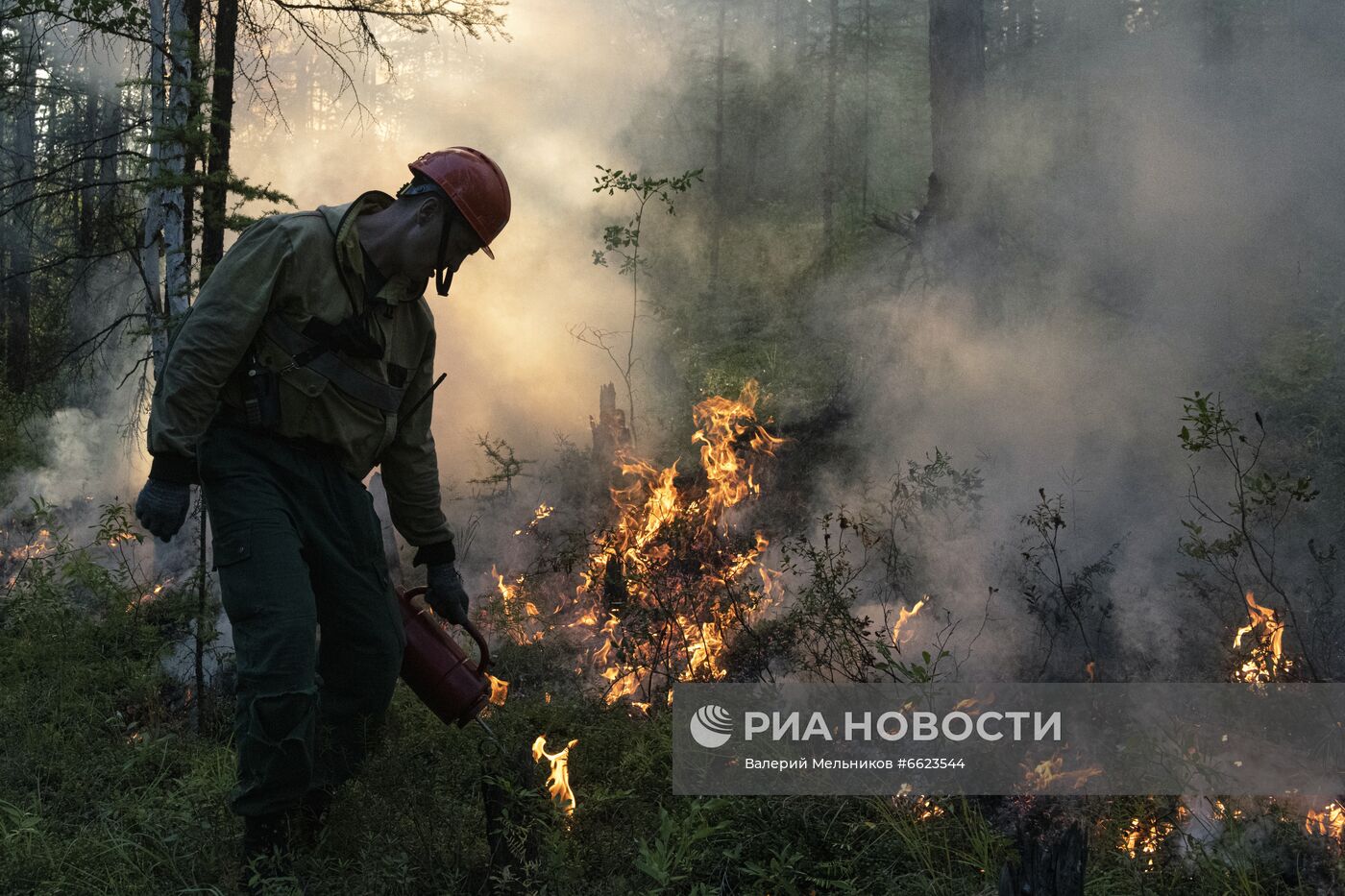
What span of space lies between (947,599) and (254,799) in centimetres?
421

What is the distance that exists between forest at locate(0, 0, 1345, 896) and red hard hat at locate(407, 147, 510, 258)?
1.95 ft

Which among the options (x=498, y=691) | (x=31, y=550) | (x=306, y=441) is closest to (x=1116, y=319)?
(x=498, y=691)

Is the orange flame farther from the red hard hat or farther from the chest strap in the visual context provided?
the red hard hat

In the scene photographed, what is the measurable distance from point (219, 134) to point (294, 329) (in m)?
4.16

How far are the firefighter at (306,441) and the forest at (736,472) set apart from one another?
22 cm

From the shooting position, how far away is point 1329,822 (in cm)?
338

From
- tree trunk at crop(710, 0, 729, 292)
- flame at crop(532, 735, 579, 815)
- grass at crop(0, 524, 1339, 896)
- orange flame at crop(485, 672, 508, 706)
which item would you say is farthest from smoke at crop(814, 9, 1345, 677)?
tree trunk at crop(710, 0, 729, 292)

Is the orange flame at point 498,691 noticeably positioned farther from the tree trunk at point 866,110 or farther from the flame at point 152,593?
the tree trunk at point 866,110

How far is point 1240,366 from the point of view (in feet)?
26.6

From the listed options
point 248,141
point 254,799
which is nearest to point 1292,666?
point 254,799

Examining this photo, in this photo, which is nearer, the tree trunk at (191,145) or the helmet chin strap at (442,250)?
the helmet chin strap at (442,250)

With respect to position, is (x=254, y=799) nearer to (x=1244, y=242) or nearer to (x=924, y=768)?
(x=924, y=768)

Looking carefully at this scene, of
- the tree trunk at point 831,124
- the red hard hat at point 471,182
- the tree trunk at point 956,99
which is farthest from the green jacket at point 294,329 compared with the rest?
the tree trunk at point 831,124

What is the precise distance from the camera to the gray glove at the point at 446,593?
3.66m
